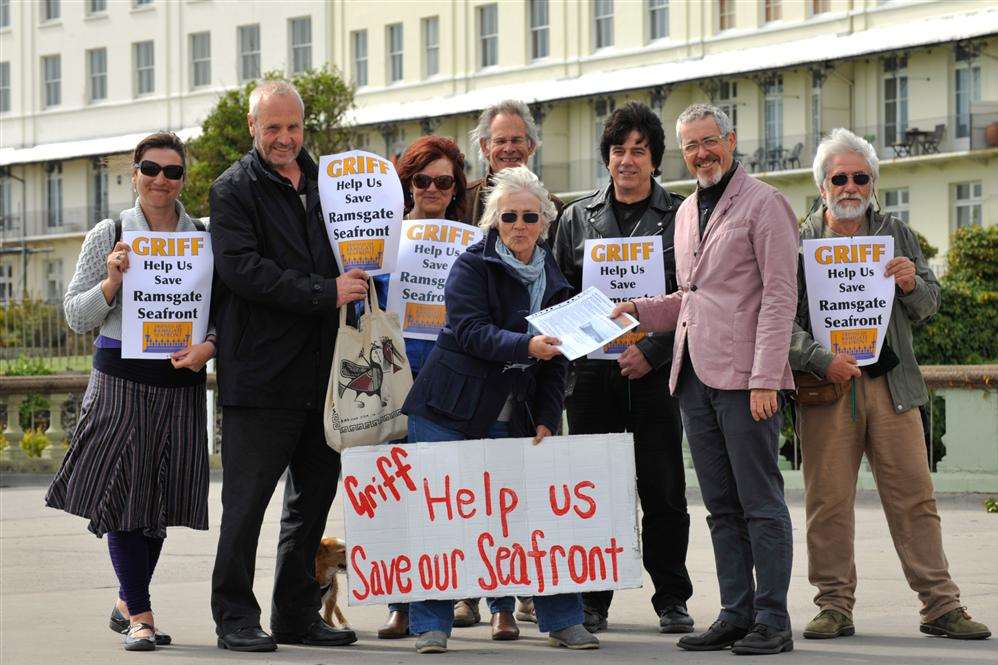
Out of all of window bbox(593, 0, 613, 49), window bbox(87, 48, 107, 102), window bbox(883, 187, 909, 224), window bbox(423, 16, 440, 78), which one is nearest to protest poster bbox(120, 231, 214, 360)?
window bbox(883, 187, 909, 224)

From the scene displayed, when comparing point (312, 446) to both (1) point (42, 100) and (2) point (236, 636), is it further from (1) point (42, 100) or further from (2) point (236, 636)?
(1) point (42, 100)

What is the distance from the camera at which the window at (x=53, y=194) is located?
A: 7462 centimetres

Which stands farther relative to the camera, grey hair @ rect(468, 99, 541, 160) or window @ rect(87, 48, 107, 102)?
window @ rect(87, 48, 107, 102)

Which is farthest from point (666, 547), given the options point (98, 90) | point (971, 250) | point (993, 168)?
point (98, 90)

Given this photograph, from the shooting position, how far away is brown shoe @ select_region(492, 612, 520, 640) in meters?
8.28

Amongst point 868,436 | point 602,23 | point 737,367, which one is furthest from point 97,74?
point 737,367

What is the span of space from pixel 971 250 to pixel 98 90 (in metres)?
44.9

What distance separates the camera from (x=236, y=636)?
7965mm

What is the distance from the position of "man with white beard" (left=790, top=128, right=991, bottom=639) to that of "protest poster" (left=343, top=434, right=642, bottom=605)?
911 mm

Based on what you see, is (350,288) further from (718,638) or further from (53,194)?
(53,194)

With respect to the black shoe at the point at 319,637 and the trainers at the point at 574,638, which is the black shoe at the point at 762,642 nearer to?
the trainers at the point at 574,638

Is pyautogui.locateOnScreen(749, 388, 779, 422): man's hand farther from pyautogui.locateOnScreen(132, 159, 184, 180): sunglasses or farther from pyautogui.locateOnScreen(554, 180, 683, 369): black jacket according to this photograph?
pyautogui.locateOnScreen(132, 159, 184, 180): sunglasses

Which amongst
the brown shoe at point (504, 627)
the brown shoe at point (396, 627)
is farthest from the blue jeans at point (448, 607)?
the brown shoe at point (396, 627)

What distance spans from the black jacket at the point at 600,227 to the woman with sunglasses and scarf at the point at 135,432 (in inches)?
65.9
